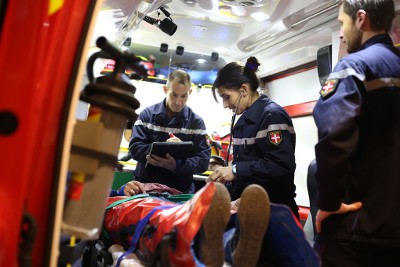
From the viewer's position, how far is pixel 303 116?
420 cm

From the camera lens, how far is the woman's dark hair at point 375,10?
1577 millimetres

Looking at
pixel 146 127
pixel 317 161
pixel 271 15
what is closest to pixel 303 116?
pixel 271 15

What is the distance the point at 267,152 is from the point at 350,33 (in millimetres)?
800

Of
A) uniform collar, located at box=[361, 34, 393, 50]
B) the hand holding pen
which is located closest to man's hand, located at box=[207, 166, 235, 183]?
the hand holding pen

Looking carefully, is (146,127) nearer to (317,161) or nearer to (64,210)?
(317,161)

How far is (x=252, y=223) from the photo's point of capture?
1328mm

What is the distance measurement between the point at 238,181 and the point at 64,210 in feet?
4.90

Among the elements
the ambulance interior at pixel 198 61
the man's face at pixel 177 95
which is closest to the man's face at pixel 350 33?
the ambulance interior at pixel 198 61

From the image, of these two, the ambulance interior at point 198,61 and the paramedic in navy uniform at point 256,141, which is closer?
the ambulance interior at point 198,61

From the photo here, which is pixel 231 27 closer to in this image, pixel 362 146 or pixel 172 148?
pixel 172 148

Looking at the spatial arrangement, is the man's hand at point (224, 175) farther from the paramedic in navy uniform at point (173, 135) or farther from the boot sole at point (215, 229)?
the boot sole at point (215, 229)

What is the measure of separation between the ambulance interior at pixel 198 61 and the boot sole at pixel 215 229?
0.30m

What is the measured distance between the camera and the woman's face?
248cm


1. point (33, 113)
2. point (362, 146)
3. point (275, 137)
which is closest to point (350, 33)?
point (362, 146)
